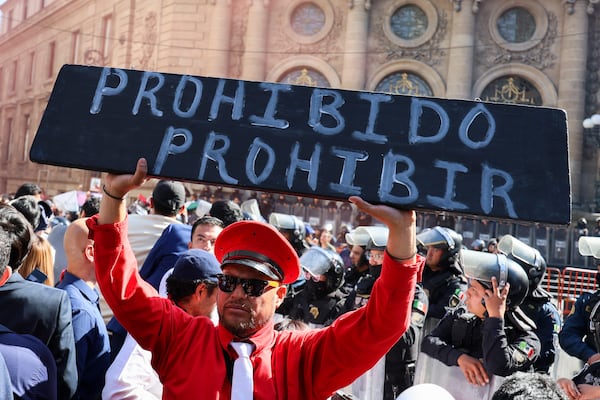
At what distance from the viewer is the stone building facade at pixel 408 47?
77.2 feet

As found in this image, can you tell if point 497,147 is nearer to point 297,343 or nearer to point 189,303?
point 297,343

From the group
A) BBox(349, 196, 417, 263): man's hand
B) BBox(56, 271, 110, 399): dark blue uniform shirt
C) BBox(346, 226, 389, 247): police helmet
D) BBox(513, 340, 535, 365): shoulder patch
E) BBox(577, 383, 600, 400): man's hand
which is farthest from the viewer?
BBox(346, 226, 389, 247): police helmet

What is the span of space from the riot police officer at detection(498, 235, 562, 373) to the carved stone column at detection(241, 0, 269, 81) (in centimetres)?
2106

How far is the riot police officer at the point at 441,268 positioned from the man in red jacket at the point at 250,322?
3.04 m

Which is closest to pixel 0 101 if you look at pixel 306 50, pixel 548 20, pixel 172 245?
pixel 306 50

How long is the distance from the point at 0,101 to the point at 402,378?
1766 inches

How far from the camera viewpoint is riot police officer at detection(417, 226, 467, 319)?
515cm

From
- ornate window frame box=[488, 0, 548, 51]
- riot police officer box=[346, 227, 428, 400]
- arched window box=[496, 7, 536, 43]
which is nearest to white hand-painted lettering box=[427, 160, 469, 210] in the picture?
riot police officer box=[346, 227, 428, 400]

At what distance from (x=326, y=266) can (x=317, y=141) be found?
2.95 metres

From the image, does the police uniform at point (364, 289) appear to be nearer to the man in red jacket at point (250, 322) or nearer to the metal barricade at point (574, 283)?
the man in red jacket at point (250, 322)

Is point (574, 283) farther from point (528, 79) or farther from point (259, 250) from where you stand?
point (528, 79)

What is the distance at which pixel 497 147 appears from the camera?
7.29 feet

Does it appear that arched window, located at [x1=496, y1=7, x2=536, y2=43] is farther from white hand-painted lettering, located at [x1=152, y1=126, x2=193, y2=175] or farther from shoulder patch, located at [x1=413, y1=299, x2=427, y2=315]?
white hand-painted lettering, located at [x1=152, y1=126, x2=193, y2=175]

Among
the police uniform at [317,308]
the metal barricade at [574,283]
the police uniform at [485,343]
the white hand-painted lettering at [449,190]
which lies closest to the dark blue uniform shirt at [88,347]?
the white hand-painted lettering at [449,190]
